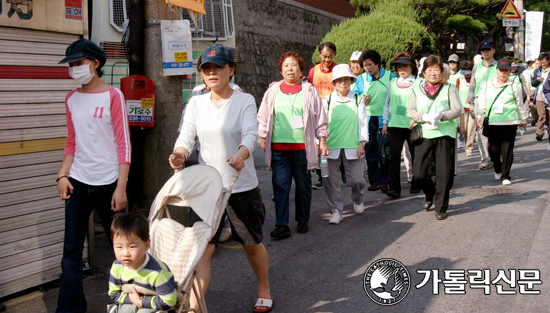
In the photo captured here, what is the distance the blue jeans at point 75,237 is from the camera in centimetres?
432

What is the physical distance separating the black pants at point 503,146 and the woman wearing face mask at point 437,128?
7.42ft

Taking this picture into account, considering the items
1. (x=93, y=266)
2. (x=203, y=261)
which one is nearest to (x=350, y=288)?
(x=203, y=261)

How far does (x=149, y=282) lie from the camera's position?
11.1 ft

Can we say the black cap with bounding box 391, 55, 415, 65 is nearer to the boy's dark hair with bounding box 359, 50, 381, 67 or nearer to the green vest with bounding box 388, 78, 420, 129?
the green vest with bounding box 388, 78, 420, 129

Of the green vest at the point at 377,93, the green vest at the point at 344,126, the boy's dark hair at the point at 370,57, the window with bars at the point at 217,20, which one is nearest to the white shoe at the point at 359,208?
the green vest at the point at 344,126

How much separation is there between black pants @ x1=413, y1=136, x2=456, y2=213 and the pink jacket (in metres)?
1.37

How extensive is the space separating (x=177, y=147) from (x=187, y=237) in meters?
0.76

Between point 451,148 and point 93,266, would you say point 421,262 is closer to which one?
point 451,148

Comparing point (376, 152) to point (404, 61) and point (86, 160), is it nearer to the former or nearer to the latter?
point (404, 61)

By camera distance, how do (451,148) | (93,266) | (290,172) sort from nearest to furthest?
1. (93,266)
2. (290,172)
3. (451,148)

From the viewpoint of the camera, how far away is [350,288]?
5.07 m

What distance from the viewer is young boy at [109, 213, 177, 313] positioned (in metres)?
3.32

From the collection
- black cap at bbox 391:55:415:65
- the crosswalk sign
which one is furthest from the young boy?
the crosswalk sign

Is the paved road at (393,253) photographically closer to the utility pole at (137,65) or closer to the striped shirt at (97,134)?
the utility pole at (137,65)
